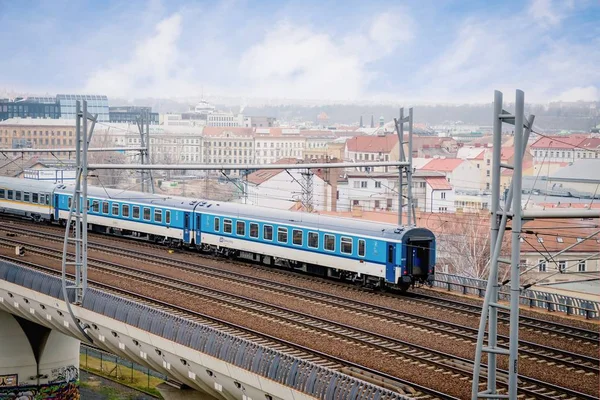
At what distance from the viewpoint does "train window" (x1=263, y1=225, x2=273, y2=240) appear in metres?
24.8

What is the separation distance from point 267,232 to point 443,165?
53.5 meters

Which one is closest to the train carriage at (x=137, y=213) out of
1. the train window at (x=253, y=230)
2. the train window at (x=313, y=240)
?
the train window at (x=253, y=230)

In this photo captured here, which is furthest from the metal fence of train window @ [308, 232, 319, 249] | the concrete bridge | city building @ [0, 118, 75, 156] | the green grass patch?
city building @ [0, 118, 75, 156]

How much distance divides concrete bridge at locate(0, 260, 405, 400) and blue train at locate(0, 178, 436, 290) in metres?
5.55

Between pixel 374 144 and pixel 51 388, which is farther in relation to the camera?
pixel 374 144

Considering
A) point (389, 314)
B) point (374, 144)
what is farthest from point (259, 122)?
Answer: point (389, 314)

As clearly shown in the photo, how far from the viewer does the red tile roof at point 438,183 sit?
62763 millimetres

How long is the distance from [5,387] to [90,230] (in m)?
10.1

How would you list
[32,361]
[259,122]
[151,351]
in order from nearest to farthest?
[151,351], [32,361], [259,122]

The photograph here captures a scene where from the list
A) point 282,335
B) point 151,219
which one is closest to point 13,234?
point 151,219

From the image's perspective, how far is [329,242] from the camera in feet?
74.0

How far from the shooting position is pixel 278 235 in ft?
80.3

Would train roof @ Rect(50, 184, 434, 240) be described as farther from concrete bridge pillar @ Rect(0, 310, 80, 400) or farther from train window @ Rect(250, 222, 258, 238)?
concrete bridge pillar @ Rect(0, 310, 80, 400)

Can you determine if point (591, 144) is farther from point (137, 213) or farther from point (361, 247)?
point (361, 247)
